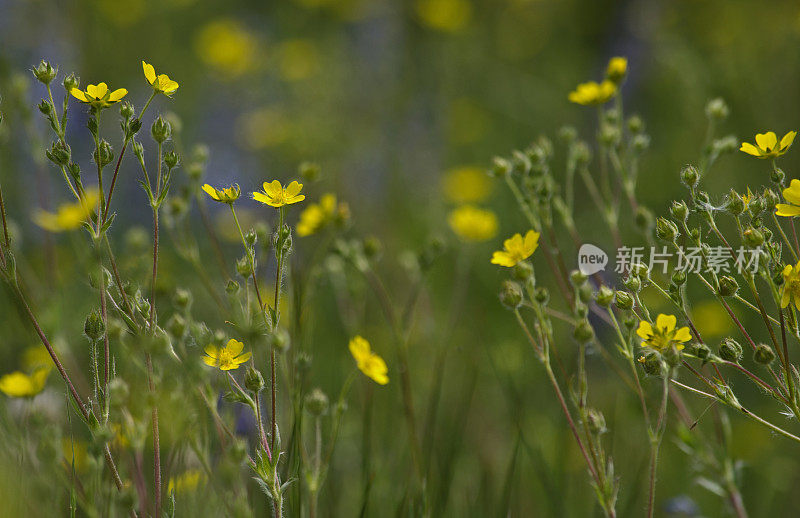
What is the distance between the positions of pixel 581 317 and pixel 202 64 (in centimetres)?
378

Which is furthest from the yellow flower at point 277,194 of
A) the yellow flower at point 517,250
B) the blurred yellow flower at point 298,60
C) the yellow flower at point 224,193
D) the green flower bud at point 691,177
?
the blurred yellow flower at point 298,60

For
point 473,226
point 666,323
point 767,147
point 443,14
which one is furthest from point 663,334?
point 443,14

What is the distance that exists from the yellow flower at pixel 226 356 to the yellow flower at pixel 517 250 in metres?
0.35

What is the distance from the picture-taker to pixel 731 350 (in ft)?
2.70

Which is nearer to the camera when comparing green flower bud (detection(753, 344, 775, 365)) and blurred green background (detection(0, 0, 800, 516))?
green flower bud (detection(753, 344, 775, 365))

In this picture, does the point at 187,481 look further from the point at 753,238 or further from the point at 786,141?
the point at 786,141

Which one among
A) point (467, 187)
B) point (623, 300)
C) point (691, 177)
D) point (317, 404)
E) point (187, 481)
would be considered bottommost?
point (467, 187)

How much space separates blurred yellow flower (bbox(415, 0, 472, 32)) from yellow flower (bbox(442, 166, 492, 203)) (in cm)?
112

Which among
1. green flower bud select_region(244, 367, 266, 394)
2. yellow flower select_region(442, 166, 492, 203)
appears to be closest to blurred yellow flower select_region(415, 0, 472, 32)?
yellow flower select_region(442, 166, 492, 203)

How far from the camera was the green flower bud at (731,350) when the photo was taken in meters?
0.82

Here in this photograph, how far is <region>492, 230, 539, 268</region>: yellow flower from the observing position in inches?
36.7

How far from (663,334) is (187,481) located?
0.68 metres

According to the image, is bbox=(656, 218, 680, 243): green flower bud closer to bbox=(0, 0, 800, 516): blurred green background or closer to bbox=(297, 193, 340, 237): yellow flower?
bbox=(0, 0, 800, 516): blurred green background

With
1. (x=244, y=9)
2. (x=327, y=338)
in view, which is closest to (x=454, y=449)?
(x=327, y=338)
